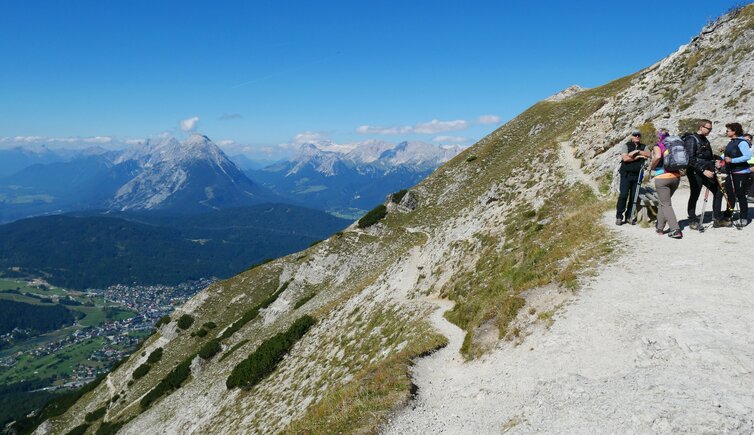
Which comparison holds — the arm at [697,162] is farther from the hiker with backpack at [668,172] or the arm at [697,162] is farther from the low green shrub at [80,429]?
the low green shrub at [80,429]

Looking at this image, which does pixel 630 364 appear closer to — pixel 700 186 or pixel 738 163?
pixel 700 186

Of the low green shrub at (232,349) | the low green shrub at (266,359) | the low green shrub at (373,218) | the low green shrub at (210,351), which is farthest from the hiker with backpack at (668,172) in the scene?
the low green shrub at (373,218)

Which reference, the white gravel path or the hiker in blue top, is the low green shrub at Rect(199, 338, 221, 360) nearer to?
the white gravel path

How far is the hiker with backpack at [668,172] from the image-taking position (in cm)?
1667

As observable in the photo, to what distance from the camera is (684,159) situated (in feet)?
54.2

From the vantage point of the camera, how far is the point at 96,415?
5550 cm

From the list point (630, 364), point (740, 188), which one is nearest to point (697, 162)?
point (740, 188)

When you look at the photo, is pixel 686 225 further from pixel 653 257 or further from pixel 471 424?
pixel 471 424

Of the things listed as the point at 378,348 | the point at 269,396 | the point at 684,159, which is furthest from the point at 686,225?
the point at 269,396

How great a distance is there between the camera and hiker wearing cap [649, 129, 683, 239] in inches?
672

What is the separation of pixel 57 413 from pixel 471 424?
82432 mm

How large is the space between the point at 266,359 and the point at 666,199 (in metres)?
32.0

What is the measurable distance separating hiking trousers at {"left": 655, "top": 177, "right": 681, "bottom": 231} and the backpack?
1.71 feet

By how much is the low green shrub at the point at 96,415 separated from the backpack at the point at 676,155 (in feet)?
225
